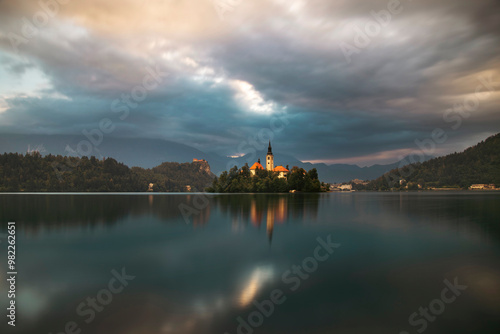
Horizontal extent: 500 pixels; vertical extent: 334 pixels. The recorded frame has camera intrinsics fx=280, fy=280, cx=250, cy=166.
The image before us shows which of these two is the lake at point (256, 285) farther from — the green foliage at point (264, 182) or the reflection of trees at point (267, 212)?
the green foliage at point (264, 182)

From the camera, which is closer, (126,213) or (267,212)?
(126,213)

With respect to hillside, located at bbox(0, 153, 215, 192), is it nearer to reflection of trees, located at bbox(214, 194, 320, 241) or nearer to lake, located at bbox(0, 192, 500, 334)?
reflection of trees, located at bbox(214, 194, 320, 241)

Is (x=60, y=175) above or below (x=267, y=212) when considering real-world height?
above

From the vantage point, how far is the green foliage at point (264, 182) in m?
138

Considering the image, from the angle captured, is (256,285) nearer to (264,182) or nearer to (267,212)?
(267,212)

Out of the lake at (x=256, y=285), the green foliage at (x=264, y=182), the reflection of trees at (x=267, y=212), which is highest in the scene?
the green foliage at (x=264, y=182)

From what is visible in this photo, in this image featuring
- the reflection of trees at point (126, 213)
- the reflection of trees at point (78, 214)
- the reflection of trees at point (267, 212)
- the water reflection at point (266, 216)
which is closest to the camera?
the water reflection at point (266, 216)

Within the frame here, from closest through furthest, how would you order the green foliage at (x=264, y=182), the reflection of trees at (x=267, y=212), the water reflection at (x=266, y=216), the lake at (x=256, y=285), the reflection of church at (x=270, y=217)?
the lake at (x=256, y=285) < the reflection of church at (x=270, y=217) < the water reflection at (x=266, y=216) < the reflection of trees at (x=267, y=212) < the green foliage at (x=264, y=182)

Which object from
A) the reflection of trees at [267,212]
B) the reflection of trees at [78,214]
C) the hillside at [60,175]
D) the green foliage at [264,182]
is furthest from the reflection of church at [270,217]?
the hillside at [60,175]

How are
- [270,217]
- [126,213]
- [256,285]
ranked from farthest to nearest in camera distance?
[126,213] < [270,217] < [256,285]

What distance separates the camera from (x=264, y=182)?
14138cm

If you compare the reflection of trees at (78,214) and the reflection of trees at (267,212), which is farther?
the reflection of trees at (267,212)

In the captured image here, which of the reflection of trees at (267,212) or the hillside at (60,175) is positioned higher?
the hillside at (60,175)

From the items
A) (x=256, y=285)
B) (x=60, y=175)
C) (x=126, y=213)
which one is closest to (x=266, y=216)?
(x=126, y=213)
